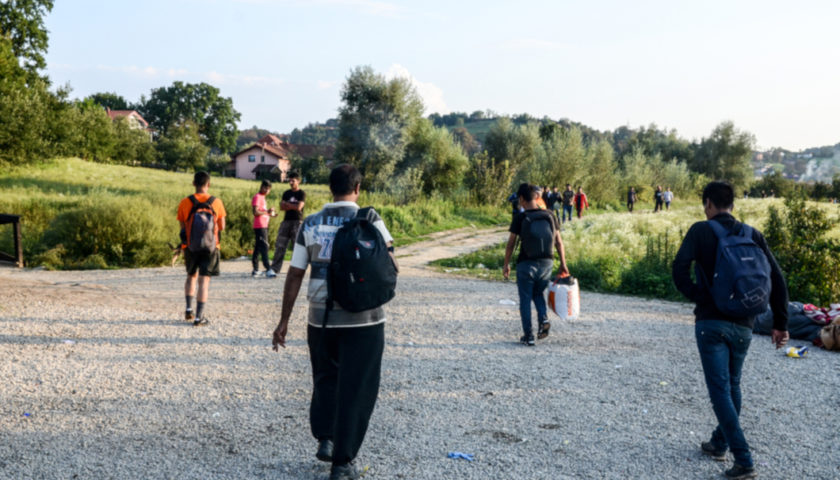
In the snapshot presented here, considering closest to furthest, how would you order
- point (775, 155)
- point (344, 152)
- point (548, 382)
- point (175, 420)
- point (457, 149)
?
point (175, 420) < point (548, 382) < point (344, 152) < point (457, 149) < point (775, 155)

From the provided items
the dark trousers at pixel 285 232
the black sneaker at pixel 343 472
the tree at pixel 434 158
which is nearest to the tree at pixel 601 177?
the tree at pixel 434 158

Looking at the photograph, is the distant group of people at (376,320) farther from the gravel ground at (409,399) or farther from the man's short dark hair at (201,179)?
the man's short dark hair at (201,179)

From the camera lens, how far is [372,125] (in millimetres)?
35500

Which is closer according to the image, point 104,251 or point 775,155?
point 104,251

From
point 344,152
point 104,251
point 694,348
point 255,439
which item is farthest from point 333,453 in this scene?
point 344,152

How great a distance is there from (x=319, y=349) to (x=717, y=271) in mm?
2458

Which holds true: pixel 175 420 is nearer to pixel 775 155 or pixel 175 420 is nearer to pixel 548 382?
pixel 548 382

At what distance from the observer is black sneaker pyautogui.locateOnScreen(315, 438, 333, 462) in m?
3.91

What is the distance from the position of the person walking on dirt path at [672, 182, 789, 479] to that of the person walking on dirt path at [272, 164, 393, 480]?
1.95m

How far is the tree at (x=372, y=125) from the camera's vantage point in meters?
35.2

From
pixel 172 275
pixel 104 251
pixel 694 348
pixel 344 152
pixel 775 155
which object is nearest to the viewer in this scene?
pixel 694 348

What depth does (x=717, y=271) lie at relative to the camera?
3.81m

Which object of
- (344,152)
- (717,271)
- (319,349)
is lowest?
(319,349)

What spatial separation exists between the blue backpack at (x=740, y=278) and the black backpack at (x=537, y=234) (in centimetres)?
332
